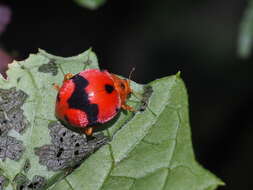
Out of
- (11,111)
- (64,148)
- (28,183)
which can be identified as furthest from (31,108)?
(28,183)

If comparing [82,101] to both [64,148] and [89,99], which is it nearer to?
[89,99]

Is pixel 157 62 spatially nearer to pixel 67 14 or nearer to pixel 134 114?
pixel 67 14

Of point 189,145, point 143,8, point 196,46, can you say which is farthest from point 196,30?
point 189,145

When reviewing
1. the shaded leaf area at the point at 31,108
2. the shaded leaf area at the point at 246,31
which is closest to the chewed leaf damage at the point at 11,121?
the shaded leaf area at the point at 31,108

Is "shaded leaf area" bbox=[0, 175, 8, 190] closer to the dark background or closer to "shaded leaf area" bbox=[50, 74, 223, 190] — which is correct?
"shaded leaf area" bbox=[50, 74, 223, 190]

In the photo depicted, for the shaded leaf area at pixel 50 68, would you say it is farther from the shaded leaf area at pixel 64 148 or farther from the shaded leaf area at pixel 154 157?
the shaded leaf area at pixel 154 157
